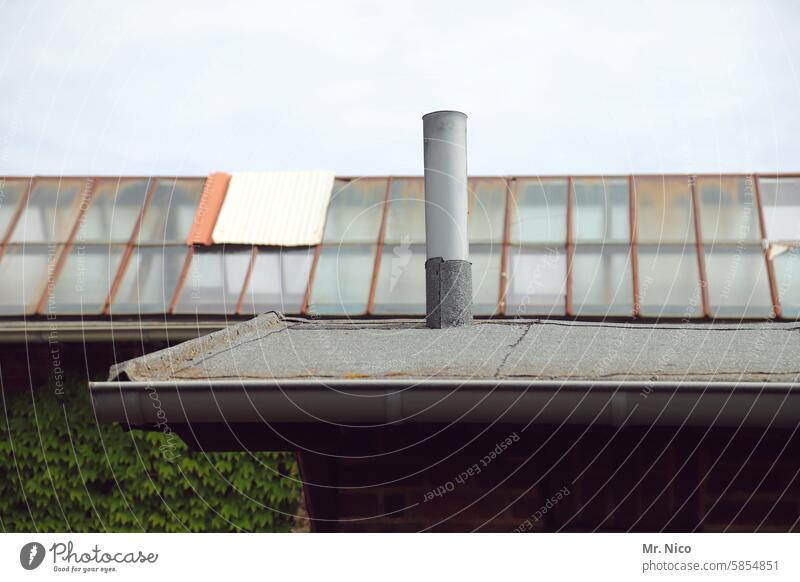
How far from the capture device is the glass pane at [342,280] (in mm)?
11430

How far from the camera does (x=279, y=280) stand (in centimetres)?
1176

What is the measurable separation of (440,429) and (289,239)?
715 centimetres

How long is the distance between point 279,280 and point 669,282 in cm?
461

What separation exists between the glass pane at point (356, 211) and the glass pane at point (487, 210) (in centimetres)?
116

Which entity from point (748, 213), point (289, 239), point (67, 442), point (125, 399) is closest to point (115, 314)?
point (67, 442)

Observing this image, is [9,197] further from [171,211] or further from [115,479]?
[115,479]

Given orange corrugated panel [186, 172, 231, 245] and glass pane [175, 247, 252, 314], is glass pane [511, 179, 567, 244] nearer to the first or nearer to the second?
glass pane [175, 247, 252, 314]

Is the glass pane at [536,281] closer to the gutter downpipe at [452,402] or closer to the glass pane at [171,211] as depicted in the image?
the glass pane at [171,211]

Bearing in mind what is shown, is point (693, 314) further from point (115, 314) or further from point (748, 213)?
point (115, 314)

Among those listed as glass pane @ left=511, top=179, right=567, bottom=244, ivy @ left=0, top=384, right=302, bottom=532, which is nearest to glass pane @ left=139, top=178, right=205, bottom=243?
ivy @ left=0, top=384, right=302, bottom=532

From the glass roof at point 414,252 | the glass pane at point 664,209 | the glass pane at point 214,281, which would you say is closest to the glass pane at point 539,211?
the glass roof at point 414,252

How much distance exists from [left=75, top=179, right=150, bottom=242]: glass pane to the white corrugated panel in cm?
113

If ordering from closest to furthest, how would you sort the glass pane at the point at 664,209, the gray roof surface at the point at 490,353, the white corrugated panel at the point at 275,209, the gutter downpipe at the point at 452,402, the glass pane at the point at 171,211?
the gutter downpipe at the point at 452,402
the gray roof surface at the point at 490,353
the glass pane at the point at 664,209
the white corrugated panel at the point at 275,209
the glass pane at the point at 171,211

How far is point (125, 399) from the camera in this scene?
4738 millimetres
